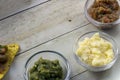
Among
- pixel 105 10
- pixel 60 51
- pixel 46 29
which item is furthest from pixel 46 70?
pixel 105 10

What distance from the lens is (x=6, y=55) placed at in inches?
53.7

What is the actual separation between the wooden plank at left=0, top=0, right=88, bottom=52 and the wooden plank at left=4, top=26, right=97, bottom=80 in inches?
Result: 1.2

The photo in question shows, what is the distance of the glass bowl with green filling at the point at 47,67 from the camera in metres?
1.23

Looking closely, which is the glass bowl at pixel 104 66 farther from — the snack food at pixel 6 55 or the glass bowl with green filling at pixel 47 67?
the snack food at pixel 6 55

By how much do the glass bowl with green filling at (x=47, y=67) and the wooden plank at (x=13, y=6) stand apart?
0.32m

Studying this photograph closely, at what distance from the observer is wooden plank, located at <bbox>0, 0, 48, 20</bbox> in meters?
1.55

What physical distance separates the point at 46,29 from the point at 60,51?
15 centimetres

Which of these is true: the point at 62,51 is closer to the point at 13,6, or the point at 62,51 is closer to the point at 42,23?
the point at 42,23

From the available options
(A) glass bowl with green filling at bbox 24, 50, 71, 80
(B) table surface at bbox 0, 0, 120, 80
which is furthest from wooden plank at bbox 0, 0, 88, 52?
(A) glass bowl with green filling at bbox 24, 50, 71, 80

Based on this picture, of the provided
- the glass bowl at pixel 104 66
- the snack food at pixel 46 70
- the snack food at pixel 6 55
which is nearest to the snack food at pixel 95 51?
the glass bowl at pixel 104 66

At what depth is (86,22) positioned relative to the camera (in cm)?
149

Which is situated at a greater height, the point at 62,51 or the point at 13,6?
the point at 13,6

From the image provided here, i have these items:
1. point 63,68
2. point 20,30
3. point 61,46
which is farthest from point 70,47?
point 20,30

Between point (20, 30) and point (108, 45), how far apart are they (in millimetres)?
423
